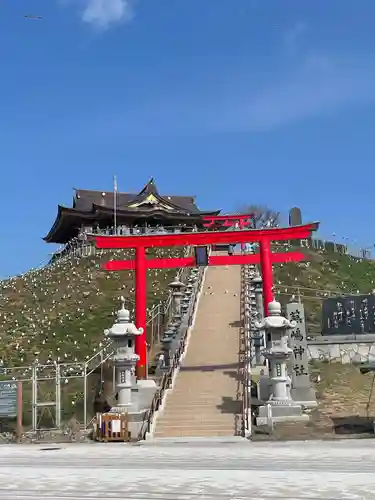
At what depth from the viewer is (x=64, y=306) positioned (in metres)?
36.8

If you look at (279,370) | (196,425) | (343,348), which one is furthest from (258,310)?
(196,425)

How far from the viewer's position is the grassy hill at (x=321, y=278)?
123 feet

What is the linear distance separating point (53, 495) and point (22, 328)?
82.7ft

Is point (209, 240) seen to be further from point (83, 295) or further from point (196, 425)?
point (83, 295)

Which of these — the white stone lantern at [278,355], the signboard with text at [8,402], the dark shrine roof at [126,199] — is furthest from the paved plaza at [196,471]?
the dark shrine roof at [126,199]

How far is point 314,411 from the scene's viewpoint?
1914 cm

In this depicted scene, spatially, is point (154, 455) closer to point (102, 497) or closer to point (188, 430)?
point (188, 430)

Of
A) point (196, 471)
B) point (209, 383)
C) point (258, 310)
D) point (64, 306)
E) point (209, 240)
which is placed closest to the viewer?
point (196, 471)

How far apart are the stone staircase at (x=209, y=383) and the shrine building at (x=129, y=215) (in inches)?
1080

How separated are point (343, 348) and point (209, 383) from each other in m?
7.36

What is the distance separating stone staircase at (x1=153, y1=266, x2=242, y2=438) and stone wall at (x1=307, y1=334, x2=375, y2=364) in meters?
3.53

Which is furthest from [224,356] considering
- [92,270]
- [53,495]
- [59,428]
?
[92,270]

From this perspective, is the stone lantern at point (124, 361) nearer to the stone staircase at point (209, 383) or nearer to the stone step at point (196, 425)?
the stone staircase at point (209, 383)

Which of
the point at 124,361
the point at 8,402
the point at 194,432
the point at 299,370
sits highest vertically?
the point at 124,361
